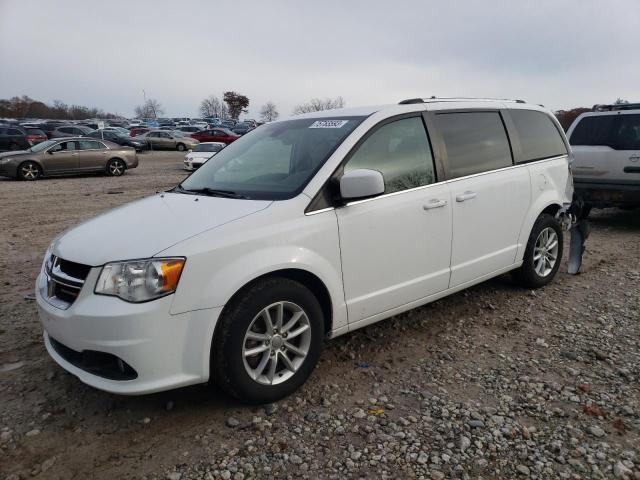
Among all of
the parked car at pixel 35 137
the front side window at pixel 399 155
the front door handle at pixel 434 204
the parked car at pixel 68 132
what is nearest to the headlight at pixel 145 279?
the front side window at pixel 399 155

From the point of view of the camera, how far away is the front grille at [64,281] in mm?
2689

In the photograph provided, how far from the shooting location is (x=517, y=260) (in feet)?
14.9

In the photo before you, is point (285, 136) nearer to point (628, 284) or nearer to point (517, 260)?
point (517, 260)

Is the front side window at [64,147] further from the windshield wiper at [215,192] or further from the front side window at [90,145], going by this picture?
the windshield wiper at [215,192]

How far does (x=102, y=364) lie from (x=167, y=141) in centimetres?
3243

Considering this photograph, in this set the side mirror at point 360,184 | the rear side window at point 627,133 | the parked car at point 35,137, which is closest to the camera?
the side mirror at point 360,184

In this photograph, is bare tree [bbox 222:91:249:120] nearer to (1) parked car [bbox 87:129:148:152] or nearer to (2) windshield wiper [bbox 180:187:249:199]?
(1) parked car [bbox 87:129:148:152]

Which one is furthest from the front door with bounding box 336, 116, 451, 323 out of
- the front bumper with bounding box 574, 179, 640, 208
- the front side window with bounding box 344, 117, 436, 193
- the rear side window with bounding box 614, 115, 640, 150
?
the rear side window with bounding box 614, 115, 640, 150

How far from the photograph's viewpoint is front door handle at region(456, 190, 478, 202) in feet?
12.4

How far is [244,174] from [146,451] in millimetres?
1963

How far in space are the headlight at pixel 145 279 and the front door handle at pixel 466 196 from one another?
2.27m

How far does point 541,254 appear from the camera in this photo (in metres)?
4.88

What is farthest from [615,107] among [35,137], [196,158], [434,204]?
[35,137]

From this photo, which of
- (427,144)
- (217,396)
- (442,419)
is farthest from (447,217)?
(217,396)
